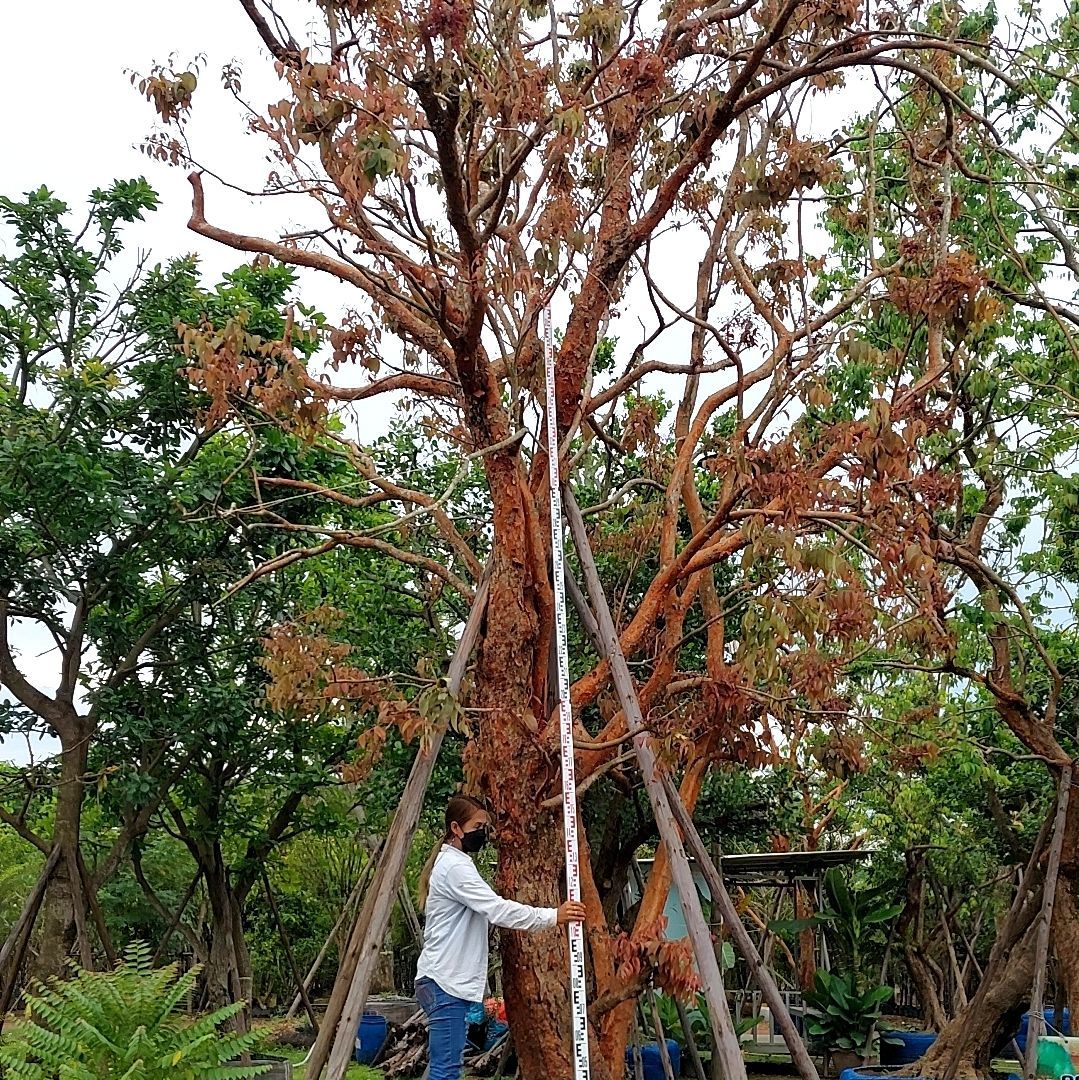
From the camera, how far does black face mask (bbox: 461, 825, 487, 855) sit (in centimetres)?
475

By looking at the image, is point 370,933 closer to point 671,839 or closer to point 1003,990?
point 671,839

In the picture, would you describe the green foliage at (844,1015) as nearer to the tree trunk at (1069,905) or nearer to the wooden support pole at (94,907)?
the tree trunk at (1069,905)

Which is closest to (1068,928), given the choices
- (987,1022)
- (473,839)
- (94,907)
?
(987,1022)

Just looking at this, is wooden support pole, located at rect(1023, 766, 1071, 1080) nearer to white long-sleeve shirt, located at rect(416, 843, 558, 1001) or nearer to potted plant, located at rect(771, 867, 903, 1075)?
potted plant, located at rect(771, 867, 903, 1075)

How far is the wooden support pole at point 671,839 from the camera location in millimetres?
4602

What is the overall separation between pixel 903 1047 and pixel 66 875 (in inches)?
287

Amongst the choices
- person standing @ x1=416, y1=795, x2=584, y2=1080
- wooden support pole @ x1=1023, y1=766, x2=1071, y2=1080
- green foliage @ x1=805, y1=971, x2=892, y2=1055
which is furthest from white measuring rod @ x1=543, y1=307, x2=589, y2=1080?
green foliage @ x1=805, y1=971, x2=892, y2=1055

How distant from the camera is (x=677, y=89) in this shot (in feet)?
23.2

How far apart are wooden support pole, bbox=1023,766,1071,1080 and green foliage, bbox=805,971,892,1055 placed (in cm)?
270

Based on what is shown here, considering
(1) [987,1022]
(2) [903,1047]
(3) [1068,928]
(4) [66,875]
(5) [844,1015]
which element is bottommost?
(2) [903,1047]

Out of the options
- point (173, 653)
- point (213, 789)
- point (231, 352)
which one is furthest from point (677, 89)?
point (213, 789)

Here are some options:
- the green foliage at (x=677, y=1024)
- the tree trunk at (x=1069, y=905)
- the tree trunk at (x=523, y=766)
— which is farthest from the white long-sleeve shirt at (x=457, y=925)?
the green foliage at (x=677, y=1024)

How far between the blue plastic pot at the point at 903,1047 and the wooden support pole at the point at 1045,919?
3.30 m

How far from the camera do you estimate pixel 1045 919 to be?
24.6ft
